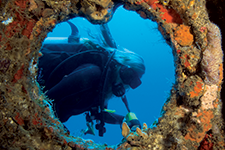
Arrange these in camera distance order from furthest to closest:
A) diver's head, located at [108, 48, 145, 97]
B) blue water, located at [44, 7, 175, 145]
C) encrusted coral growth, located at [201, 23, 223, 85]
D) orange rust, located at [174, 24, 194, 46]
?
blue water, located at [44, 7, 175, 145]
diver's head, located at [108, 48, 145, 97]
orange rust, located at [174, 24, 194, 46]
encrusted coral growth, located at [201, 23, 223, 85]

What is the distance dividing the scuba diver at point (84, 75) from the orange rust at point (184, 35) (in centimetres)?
219

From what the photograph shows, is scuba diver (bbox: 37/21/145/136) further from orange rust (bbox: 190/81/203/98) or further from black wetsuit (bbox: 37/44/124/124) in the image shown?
orange rust (bbox: 190/81/203/98)

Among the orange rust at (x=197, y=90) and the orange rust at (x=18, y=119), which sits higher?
the orange rust at (x=197, y=90)

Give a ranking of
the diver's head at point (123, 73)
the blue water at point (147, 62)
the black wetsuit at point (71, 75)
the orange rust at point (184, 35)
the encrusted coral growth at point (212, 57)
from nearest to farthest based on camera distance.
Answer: the encrusted coral growth at point (212, 57) < the orange rust at point (184, 35) < the black wetsuit at point (71, 75) < the diver's head at point (123, 73) < the blue water at point (147, 62)

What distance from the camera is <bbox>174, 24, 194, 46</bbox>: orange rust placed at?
1.23m

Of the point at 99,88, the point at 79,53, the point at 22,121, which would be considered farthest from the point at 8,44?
the point at 99,88

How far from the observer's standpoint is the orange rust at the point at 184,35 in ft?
4.03

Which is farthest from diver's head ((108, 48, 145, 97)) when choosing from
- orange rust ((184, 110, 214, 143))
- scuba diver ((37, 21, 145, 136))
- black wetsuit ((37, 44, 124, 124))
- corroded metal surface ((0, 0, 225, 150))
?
orange rust ((184, 110, 214, 143))

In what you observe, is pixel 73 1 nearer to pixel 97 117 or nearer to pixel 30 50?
pixel 30 50

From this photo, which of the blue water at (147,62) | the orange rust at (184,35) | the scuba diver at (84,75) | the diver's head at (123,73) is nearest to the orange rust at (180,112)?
the orange rust at (184,35)

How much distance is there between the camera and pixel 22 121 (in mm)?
1316

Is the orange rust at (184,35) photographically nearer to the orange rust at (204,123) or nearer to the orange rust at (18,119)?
the orange rust at (204,123)

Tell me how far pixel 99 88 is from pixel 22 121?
206 centimetres

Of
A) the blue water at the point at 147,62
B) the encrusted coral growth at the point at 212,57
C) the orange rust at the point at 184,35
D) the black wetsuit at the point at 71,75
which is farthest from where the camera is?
the blue water at the point at 147,62
